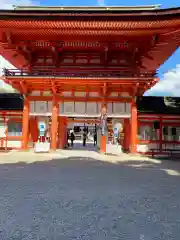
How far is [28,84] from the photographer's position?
21.5 m

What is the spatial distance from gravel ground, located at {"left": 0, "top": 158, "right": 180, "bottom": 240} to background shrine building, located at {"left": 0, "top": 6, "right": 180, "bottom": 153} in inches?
417

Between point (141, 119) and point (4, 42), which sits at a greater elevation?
point (4, 42)

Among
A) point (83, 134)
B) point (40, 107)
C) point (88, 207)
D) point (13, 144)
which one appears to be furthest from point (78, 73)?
point (83, 134)

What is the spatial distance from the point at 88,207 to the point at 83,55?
16.7m

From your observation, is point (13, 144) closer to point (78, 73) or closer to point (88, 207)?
point (78, 73)

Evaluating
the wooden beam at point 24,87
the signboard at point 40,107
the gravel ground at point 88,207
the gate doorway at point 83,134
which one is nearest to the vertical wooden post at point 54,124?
the signboard at point 40,107

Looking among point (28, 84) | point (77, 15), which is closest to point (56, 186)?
point (77, 15)

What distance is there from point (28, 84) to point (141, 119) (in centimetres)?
935

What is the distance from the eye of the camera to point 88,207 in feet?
21.6

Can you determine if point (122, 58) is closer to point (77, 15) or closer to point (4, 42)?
point (77, 15)

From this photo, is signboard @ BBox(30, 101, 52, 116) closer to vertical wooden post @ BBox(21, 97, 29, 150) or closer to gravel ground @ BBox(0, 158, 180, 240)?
vertical wooden post @ BBox(21, 97, 29, 150)

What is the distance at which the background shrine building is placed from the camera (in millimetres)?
17875

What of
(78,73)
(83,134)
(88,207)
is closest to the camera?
(88,207)

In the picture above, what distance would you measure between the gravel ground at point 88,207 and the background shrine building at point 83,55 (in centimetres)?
1059
